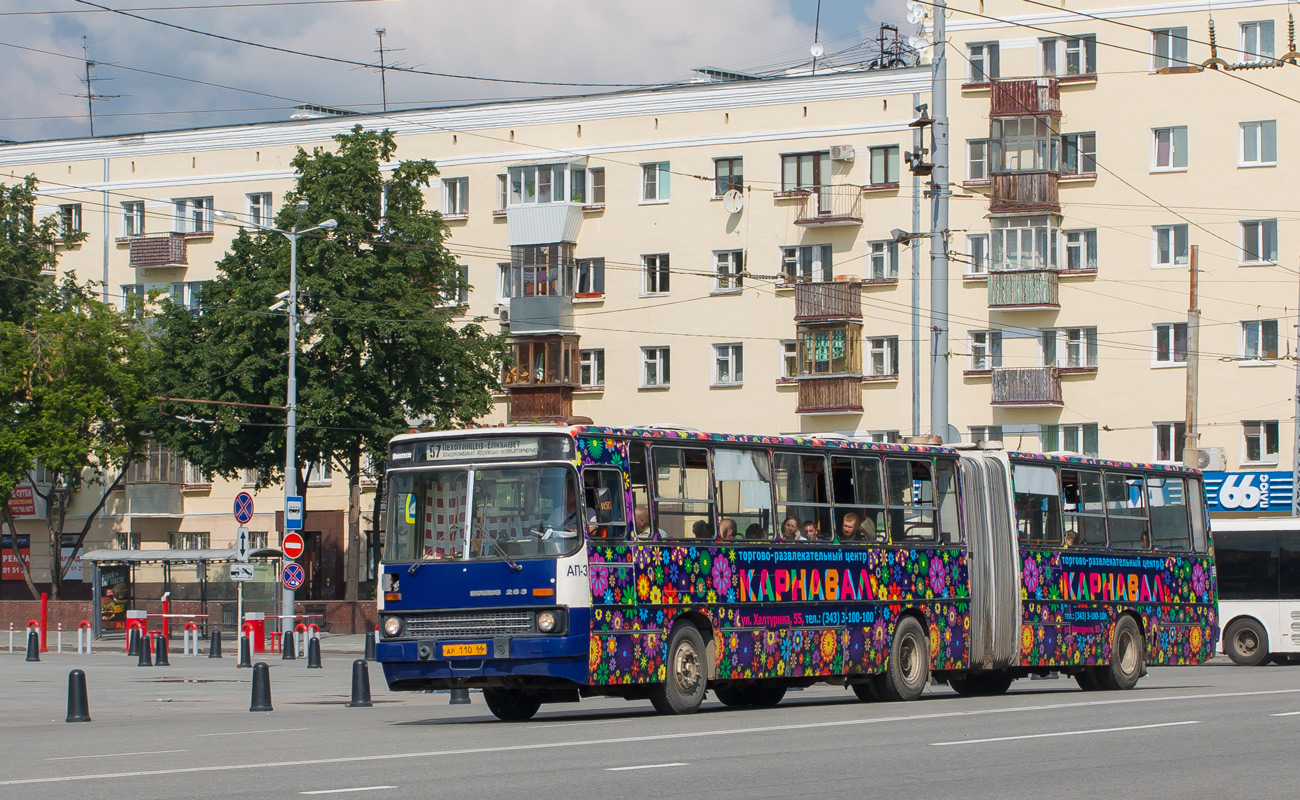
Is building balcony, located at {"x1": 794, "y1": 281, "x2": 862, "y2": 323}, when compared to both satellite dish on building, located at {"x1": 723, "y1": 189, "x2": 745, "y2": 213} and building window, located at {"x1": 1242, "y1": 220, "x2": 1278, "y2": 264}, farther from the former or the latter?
building window, located at {"x1": 1242, "y1": 220, "x2": 1278, "y2": 264}

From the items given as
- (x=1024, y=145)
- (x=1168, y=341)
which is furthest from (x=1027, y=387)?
(x=1024, y=145)

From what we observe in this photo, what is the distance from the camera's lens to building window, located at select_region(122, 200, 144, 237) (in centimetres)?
6537

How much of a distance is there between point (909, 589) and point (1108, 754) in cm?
790

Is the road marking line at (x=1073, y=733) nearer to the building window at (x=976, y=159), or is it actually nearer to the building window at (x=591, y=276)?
the building window at (x=976, y=159)

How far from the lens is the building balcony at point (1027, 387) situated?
2094 inches

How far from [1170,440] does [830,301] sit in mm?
10387

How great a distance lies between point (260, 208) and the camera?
62906mm

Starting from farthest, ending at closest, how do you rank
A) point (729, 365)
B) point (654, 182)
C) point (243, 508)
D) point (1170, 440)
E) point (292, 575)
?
point (654, 182), point (729, 365), point (1170, 440), point (292, 575), point (243, 508)

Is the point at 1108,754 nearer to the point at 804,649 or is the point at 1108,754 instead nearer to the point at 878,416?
the point at 804,649

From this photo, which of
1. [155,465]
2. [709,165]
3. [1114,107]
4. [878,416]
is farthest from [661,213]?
[155,465]

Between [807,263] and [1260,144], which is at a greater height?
[1260,144]

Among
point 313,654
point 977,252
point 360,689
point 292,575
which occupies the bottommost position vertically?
point 313,654

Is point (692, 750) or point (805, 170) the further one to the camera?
point (805, 170)

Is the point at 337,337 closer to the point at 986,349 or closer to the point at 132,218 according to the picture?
the point at 986,349
